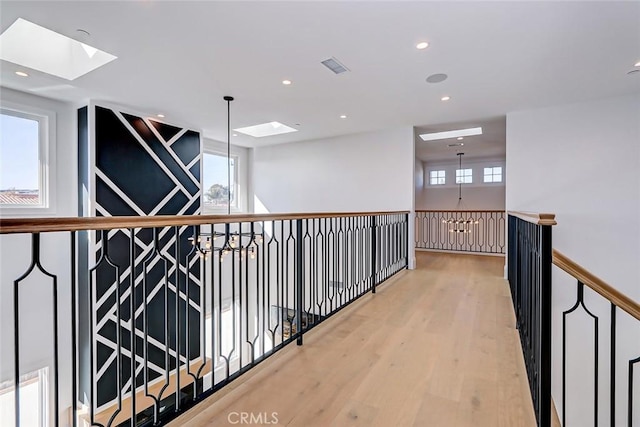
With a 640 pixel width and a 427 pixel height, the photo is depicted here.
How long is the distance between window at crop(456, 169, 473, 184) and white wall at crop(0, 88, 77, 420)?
367 inches

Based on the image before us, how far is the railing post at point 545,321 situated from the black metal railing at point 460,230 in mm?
6714

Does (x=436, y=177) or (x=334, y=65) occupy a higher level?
(x=334, y=65)

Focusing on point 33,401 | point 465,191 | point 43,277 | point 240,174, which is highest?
point 240,174

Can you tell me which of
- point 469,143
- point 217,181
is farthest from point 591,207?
point 217,181

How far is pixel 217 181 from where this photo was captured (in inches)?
286

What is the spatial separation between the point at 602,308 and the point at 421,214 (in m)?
4.91

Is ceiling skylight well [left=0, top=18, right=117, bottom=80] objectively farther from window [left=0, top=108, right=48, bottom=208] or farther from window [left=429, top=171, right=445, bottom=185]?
window [left=429, top=171, right=445, bottom=185]

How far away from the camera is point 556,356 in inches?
157

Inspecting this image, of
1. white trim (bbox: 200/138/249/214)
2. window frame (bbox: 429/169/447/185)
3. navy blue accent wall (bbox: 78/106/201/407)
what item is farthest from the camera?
window frame (bbox: 429/169/447/185)

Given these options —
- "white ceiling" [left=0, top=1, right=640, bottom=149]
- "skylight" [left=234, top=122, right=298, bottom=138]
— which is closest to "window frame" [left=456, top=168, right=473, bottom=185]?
"white ceiling" [left=0, top=1, right=640, bottom=149]

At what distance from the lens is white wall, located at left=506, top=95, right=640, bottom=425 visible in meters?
4.09

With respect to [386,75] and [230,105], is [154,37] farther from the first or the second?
[386,75]

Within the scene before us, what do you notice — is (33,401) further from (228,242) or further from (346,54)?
(346,54)

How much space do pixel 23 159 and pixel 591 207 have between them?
7.86 meters
